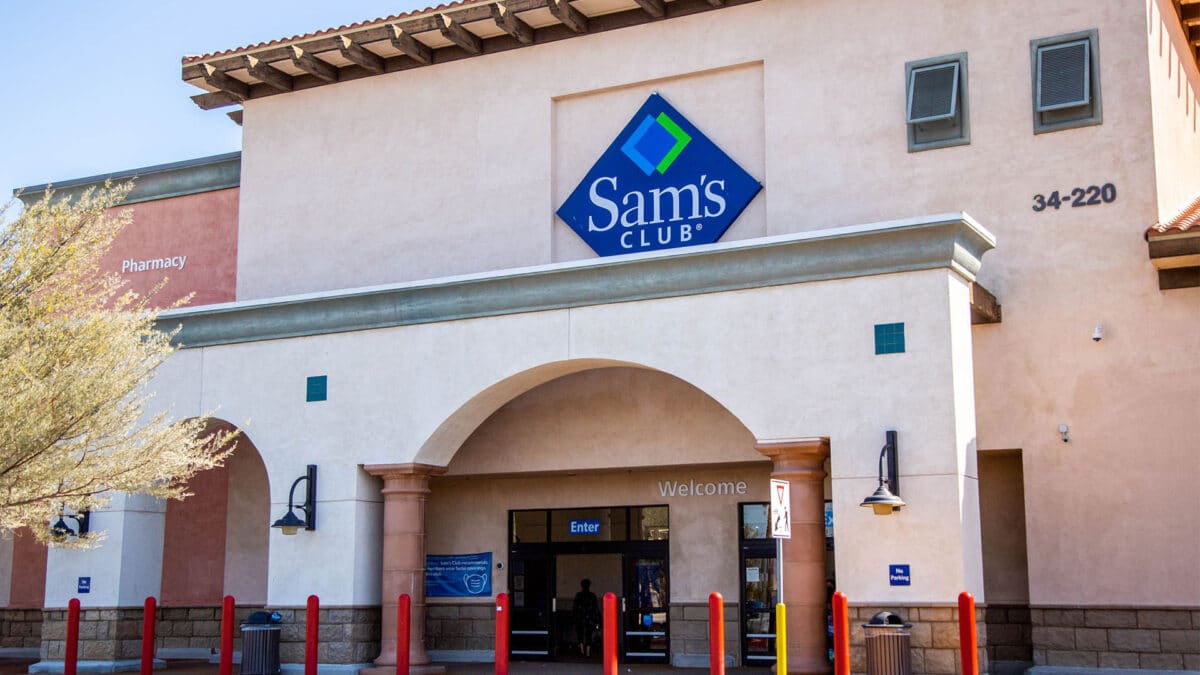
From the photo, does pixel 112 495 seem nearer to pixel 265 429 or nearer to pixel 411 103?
pixel 265 429

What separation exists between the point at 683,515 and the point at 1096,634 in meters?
6.67

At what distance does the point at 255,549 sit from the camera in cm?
2445

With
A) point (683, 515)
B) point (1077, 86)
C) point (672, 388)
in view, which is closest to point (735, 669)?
point (683, 515)

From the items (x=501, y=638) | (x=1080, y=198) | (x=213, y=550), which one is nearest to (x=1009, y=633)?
(x=1080, y=198)

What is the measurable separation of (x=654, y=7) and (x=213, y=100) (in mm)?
9569

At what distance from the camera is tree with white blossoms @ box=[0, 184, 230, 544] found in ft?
51.3

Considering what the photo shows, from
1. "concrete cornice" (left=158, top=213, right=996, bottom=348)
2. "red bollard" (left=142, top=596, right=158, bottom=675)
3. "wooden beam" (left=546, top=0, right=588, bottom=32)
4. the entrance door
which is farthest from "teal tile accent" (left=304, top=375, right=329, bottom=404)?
"wooden beam" (left=546, top=0, right=588, bottom=32)

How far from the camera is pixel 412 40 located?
76.4ft

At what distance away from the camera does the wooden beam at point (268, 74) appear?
79.6 ft

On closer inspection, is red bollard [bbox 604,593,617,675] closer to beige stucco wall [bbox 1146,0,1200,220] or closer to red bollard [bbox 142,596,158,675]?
red bollard [bbox 142,596,158,675]

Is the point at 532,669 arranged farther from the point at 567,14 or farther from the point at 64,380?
the point at 567,14

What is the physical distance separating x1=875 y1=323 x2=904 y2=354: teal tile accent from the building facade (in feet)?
0.16

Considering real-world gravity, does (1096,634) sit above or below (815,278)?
below

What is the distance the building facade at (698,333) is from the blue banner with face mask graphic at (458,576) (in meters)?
0.05
